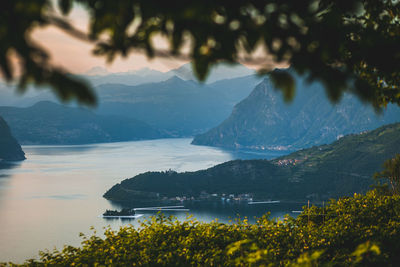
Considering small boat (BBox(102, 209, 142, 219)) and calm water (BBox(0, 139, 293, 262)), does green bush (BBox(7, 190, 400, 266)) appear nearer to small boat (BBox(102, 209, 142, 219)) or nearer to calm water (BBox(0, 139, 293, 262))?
calm water (BBox(0, 139, 293, 262))

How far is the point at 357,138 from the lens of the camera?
513ft

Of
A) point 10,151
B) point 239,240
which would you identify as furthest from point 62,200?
point 239,240

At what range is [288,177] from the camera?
141 meters

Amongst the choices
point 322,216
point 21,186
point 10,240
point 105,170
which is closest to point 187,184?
point 105,170

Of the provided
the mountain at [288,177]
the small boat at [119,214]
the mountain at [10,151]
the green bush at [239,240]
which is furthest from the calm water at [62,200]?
the green bush at [239,240]

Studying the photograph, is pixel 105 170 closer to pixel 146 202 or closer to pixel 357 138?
pixel 146 202

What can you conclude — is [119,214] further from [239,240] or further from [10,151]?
[10,151]

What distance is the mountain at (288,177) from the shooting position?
127 m

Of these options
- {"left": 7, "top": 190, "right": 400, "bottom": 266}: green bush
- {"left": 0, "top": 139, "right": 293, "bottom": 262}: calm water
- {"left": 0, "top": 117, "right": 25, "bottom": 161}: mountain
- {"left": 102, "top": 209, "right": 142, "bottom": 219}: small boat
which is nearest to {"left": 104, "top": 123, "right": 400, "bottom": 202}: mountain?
{"left": 0, "top": 139, "right": 293, "bottom": 262}: calm water

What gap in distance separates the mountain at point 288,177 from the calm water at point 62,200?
40.5 feet

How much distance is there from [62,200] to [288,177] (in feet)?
250

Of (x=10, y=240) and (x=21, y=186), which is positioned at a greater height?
(x=21, y=186)

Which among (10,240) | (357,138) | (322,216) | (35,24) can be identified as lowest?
(10,240)

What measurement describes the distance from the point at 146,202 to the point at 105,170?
3660 cm
